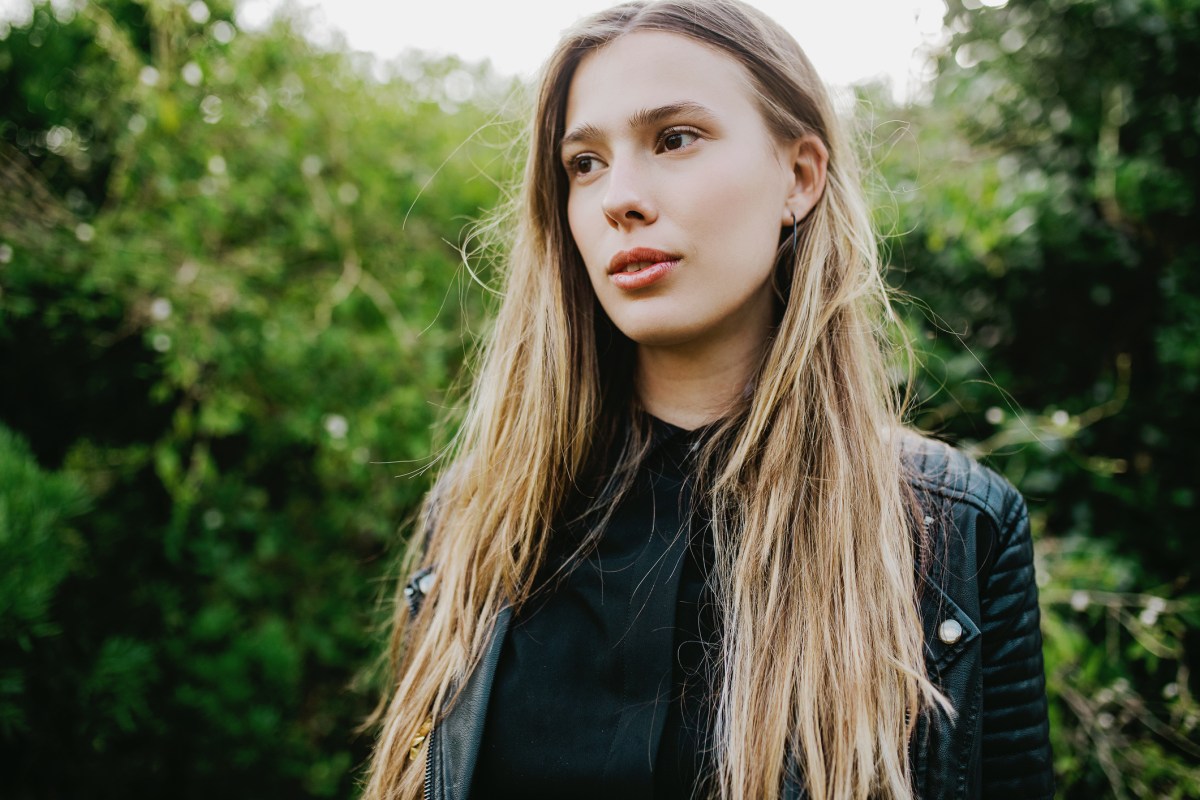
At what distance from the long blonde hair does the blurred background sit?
48 cm

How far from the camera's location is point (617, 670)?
51.1 inches

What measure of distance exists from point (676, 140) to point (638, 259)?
0.74 ft

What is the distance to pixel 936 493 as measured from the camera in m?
1.35

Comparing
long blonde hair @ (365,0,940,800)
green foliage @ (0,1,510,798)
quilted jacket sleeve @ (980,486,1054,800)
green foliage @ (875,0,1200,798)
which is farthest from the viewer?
green foliage @ (0,1,510,798)

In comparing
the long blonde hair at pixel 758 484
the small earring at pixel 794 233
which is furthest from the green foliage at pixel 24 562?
the small earring at pixel 794 233

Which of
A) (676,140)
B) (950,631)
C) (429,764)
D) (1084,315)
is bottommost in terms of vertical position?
(429,764)

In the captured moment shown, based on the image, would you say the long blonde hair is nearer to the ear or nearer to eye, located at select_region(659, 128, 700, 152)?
the ear

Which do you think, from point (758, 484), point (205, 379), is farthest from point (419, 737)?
point (205, 379)

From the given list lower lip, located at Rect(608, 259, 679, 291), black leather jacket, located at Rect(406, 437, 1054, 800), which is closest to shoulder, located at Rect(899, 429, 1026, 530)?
black leather jacket, located at Rect(406, 437, 1054, 800)

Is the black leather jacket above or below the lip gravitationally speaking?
below

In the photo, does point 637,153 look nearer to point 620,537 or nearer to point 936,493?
point 620,537

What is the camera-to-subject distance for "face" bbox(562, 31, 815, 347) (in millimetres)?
1321

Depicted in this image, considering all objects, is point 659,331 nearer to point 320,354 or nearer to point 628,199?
point 628,199

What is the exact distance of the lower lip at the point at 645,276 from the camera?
1330 mm
